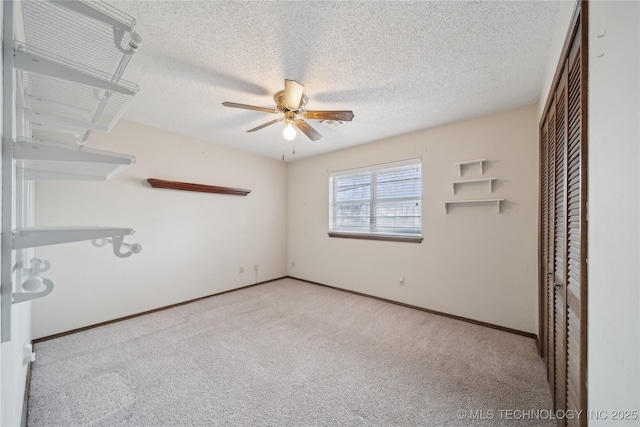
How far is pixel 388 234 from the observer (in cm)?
375

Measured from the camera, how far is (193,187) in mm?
3586

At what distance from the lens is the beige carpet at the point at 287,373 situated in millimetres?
1614

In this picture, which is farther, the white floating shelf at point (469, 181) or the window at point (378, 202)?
the window at point (378, 202)

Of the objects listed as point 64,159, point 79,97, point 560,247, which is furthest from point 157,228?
point 560,247

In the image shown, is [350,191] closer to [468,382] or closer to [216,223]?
[216,223]

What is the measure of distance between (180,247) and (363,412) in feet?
10.2

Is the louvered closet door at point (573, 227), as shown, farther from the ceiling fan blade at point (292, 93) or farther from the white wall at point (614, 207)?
the ceiling fan blade at point (292, 93)

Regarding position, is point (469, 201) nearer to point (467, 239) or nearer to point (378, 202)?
point (467, 239)

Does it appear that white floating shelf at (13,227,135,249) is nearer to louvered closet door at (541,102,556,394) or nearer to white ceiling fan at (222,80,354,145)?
white ceiling fan at (222,80,354,145)

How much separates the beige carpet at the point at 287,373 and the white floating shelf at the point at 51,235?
1.46 m

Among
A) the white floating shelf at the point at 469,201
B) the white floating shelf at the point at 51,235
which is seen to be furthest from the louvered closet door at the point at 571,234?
the white floating shelf at the point at 51,235

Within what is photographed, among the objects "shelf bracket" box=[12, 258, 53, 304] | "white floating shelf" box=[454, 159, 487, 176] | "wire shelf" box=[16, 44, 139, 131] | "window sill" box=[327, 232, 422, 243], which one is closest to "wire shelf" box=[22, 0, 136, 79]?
"wire shelf" box=[16, 44, 139, 131]

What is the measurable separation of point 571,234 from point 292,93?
1.99 meters

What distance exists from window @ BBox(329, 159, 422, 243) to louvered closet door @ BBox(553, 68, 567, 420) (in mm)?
1774
